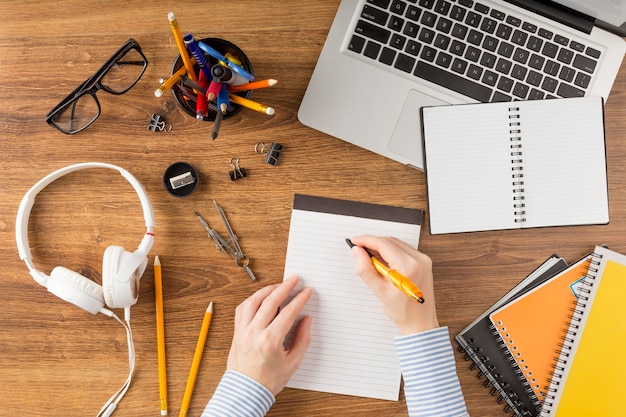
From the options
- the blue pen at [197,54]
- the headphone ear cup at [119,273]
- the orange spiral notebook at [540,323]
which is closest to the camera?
the blue pen at [197,54]

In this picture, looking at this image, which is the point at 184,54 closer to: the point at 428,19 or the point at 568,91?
the point at 428,19

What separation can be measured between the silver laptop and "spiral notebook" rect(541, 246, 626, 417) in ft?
1.15

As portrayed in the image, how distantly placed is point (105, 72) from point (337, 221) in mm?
500

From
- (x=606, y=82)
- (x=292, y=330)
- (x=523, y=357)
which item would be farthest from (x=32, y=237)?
(x=606, y=82)

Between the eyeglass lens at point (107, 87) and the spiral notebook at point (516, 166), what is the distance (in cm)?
55

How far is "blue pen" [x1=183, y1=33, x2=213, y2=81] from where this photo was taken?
31.3 inches

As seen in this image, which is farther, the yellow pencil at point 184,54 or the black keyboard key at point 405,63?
the black keyboard key at point 405,63

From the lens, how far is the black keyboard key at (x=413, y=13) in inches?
38.9

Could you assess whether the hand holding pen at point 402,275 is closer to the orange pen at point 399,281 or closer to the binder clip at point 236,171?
the orange pen at point 399,281

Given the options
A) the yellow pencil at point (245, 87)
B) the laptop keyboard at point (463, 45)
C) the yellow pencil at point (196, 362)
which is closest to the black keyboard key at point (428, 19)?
the laptop keyboard at point (463, 45)

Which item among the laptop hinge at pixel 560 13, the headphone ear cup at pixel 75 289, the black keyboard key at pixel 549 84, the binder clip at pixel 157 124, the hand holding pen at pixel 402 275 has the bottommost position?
the headphone ear cup at pixel 75 289

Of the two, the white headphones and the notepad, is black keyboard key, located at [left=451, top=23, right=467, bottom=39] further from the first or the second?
the white headphones

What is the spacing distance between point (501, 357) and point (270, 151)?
584 mm

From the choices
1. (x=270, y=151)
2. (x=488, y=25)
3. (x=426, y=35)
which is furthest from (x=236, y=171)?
(x=488, y=25)
